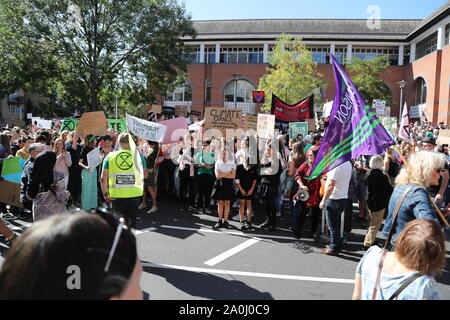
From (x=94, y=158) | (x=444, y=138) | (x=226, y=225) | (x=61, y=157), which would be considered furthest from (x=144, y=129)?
(x=444, y=138)

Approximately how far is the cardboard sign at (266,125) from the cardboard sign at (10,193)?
6.32m

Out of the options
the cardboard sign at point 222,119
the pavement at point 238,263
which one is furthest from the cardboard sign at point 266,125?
the pavement at point 238,263

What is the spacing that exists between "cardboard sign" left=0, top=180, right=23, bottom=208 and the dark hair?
24.5ft

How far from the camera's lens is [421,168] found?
10.6 feet

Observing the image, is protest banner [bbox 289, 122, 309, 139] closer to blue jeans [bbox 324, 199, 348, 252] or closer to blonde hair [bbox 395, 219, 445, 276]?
blue jeans [bbox 324, 199, 348, 252]

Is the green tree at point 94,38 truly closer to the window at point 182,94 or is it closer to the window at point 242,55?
the window at point 242,55

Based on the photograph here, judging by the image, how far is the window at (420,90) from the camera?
129 ft

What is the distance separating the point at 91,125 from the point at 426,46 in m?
42.5

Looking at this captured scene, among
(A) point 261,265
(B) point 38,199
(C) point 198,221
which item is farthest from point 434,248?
(C) point 198,221

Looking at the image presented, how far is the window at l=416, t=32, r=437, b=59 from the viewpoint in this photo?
125ft

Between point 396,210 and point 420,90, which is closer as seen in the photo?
point 396,210

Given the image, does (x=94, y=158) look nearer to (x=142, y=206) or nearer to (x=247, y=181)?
(x=142, y=206)

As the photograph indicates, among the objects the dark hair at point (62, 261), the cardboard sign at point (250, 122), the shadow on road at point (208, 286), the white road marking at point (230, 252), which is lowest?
the white road marking at point (230, 252)

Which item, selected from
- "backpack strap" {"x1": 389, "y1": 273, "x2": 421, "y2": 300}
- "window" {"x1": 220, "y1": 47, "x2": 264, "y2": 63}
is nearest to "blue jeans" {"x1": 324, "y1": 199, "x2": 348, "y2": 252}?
"backpack strap" {"x1": 389, "y1": 273, "x2": 421, "y2": 300}
